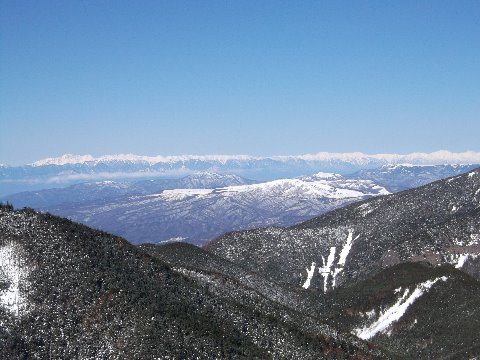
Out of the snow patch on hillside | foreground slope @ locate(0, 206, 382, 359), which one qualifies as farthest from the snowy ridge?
the snow patch on hillside

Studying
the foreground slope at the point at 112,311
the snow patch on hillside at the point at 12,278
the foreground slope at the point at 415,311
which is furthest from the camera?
the foreground slope at the point at 415,311

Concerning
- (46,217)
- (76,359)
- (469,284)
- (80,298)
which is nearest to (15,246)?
(46,217)

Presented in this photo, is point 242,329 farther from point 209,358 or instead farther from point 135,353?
point 135,353

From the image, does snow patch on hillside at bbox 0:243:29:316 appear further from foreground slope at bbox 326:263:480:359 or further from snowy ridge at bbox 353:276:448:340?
snowy ridge at bbox 353:276:448:340

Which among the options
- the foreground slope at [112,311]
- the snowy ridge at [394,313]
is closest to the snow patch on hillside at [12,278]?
the foreground slope at [112,311]

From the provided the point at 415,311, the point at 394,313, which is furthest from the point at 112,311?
A: the point at 415,311

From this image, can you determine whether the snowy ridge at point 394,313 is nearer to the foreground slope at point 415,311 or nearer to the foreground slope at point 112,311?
the foreground slope at point 415,311

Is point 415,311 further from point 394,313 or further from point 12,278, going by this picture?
point 12,278
